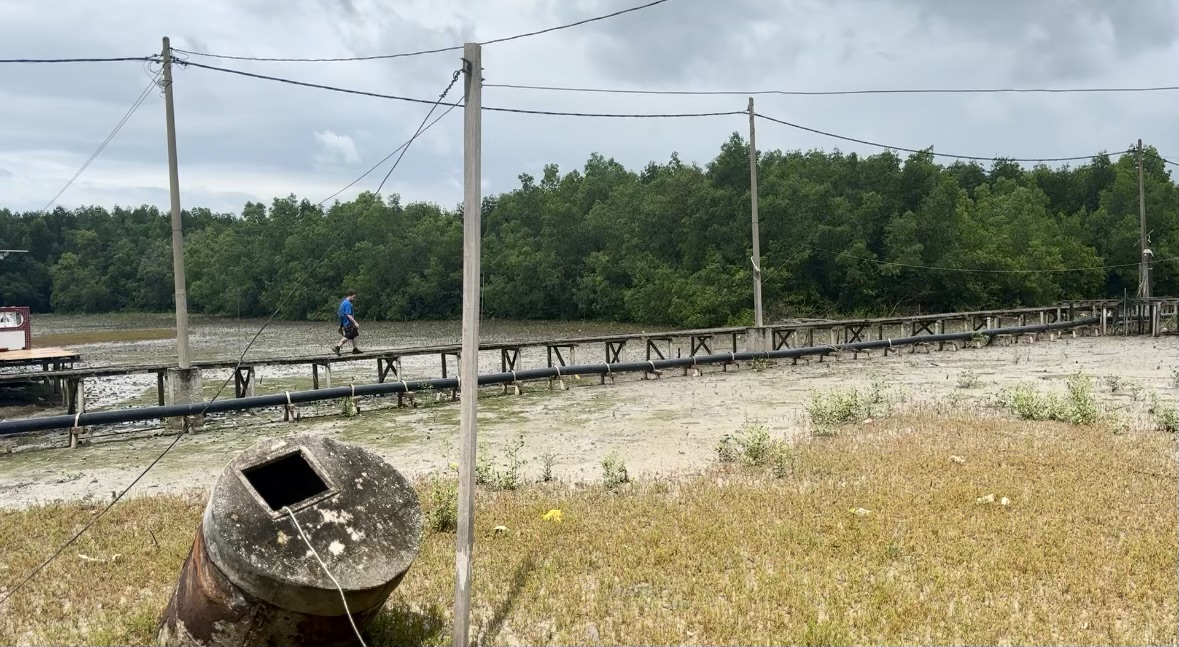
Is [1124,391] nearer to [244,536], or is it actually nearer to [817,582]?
[817,582]

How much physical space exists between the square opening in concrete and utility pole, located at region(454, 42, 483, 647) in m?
1.14

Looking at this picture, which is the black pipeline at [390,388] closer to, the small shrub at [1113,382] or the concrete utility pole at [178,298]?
the concrete utility pole at [178,298]

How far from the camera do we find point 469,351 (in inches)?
207

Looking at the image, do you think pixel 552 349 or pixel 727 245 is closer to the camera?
pixel 552 349

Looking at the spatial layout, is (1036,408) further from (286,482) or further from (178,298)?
(178,298)

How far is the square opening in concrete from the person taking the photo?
579 centimetres

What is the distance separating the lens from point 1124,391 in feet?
53.8

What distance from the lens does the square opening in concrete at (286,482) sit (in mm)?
5793

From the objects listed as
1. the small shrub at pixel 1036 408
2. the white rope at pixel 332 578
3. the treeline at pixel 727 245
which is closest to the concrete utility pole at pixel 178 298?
the white rope at pixel 332 578

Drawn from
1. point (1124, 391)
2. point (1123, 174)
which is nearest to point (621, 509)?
point (1124, 391)

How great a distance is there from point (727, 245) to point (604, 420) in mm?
42407

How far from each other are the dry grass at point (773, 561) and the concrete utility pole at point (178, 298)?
6.67 metres

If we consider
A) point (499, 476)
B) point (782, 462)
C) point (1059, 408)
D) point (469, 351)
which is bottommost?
point (499, 476)

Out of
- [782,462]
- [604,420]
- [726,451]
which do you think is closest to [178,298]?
[604,420]
